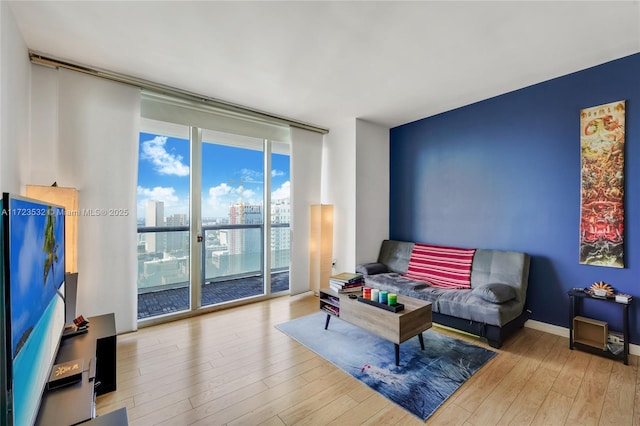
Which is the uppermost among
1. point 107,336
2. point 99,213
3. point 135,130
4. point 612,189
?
point 135,130

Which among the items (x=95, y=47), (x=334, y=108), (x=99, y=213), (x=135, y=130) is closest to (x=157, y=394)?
(x=99, y=213)

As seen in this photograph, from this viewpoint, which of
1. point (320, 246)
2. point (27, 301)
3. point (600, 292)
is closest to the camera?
point (27, 301)

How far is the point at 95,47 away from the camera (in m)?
2.39

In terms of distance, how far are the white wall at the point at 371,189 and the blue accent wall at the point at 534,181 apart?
0.59 meters

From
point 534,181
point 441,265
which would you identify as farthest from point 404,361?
point 534,181

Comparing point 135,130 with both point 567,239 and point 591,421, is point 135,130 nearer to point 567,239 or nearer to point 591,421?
point 591,421

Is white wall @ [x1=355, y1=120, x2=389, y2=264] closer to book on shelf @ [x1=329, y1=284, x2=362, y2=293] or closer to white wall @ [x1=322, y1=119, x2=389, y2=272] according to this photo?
white wall @ [x1=322, y1=119, x2=389, y2=272]

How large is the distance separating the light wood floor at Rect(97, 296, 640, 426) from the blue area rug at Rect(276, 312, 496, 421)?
76 millimetres

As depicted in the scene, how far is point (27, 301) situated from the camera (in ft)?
3.18

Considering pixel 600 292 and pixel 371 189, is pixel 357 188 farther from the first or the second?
pixel 600 292

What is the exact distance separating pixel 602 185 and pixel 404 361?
98.2 inches

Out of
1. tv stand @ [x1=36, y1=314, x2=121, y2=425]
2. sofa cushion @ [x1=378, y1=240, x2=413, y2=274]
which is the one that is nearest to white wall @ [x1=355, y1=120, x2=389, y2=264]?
sofa cushion @ [x1=378, y1=240, x2=413, y2=274]

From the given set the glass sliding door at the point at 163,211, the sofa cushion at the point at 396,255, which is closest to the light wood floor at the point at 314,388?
the glass sliding door at the point at 163,211

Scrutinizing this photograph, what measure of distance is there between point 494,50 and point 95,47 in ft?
11.2
